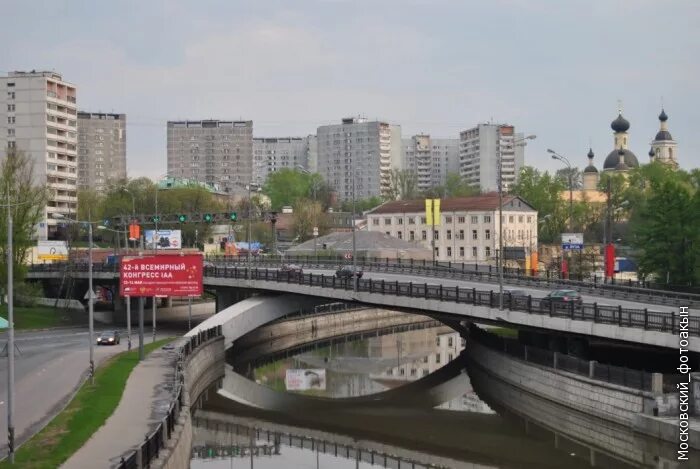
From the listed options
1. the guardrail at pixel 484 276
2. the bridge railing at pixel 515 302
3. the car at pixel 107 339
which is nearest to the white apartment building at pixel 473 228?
the guardrail at pixel 484 276

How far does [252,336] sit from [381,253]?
39.8m

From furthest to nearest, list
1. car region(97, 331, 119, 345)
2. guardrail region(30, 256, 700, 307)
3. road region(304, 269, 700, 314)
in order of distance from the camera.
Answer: car region(97, 331, 119, 345), guardrail region(30, 256, 700, 307), road region(304, 269, 700, 314)

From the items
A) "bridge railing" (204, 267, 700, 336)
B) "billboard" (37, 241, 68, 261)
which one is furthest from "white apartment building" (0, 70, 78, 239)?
"bridge railing" (204, 267, 700, 336)

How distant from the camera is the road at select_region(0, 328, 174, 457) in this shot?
40.0m

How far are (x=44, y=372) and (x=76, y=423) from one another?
730 inches

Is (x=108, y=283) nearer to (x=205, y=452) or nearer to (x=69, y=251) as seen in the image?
(x=69, y=251)

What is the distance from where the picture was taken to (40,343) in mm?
73938

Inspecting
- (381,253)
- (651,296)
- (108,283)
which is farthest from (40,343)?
(381,253)

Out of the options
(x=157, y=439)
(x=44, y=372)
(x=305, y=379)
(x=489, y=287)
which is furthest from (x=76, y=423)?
(x=489, y=287)

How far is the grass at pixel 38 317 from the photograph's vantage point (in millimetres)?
88812

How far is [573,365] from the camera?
5209cm

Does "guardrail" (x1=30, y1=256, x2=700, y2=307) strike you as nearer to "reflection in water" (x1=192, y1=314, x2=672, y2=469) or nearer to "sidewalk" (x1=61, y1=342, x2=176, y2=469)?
"reflection in water" (x1=192, y1=314, x2=672, y2=469)

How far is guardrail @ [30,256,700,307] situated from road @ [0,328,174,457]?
20007 mm

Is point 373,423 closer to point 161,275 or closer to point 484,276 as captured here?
point 161,275
